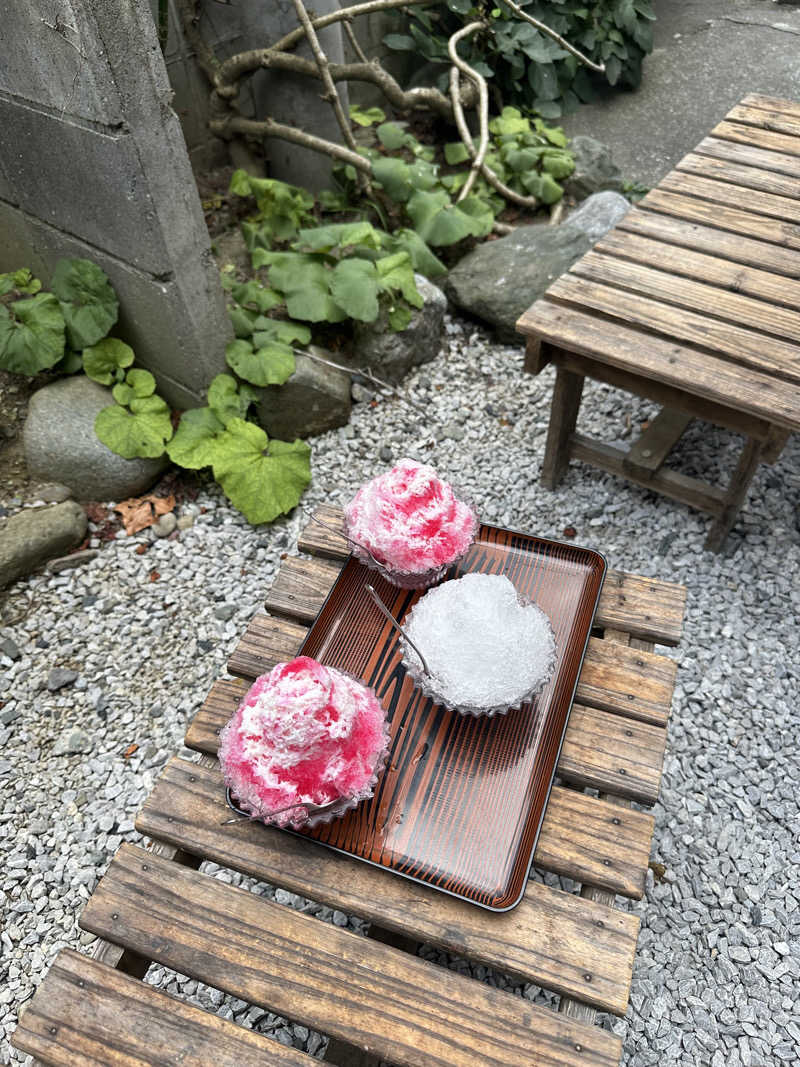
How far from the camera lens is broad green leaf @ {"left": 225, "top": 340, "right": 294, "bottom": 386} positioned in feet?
9.15

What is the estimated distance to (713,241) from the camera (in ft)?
7.99

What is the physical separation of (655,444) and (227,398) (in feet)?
5.15

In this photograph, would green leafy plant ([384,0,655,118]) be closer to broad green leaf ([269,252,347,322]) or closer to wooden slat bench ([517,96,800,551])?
wooden slat bench ([517,96,800,551])

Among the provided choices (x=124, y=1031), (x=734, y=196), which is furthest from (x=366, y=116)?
(x=124, y=1031)

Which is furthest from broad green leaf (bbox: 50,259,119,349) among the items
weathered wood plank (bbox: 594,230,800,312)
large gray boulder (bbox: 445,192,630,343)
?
weathered wood plank (bbox: 594,230,800,312)

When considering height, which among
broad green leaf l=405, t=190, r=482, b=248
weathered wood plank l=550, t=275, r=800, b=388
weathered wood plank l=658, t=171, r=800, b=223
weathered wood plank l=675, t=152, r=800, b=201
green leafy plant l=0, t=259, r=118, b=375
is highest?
weathered wood plank l=675, t=152, r=800, b=201

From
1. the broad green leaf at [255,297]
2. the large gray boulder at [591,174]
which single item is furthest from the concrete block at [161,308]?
the large gray boulder at [591,174]

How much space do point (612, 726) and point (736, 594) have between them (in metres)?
1.15

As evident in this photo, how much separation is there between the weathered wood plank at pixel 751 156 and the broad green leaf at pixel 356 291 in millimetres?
1338

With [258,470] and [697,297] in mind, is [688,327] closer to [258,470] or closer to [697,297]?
[697,297]

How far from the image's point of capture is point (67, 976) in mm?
1304

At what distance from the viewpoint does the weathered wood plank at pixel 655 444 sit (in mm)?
2570

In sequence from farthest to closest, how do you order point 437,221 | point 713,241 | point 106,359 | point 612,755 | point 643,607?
point 437,221 → point 106,359 → point 713,241 → point 643,607 → point 612,755

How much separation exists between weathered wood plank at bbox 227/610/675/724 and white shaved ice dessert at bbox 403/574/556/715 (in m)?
0.22
